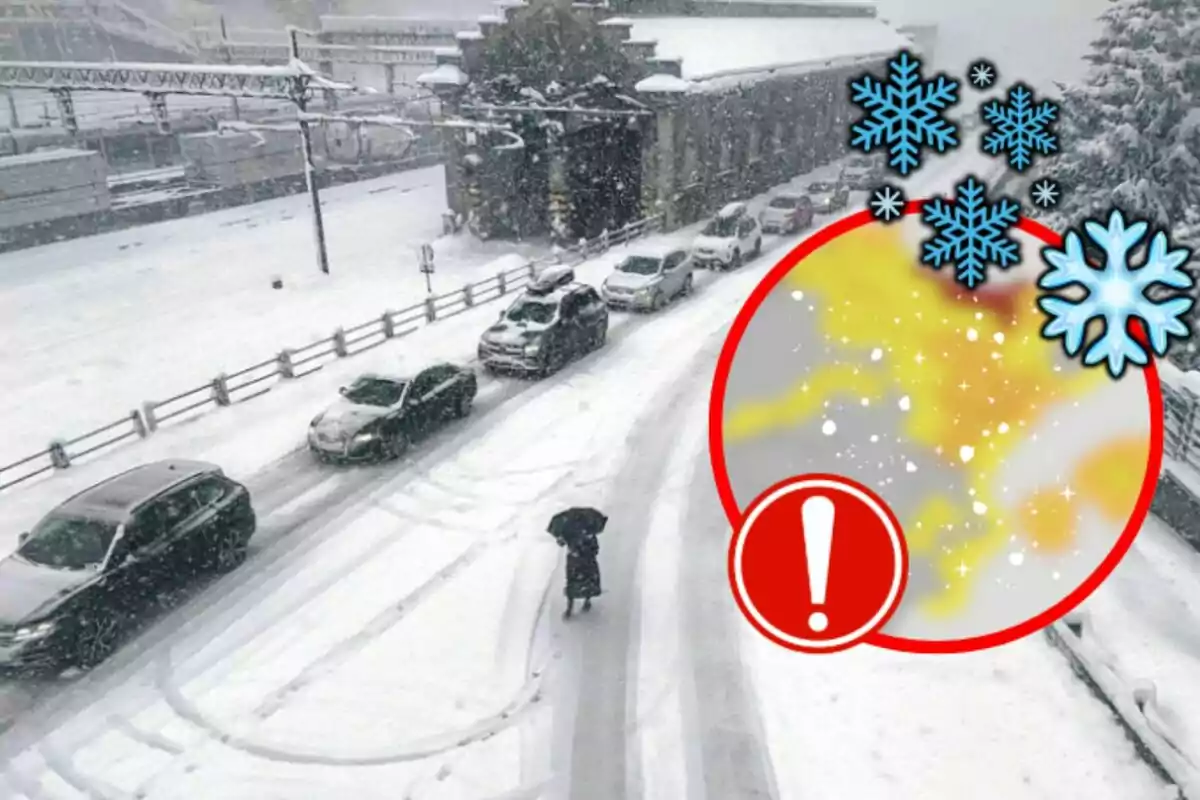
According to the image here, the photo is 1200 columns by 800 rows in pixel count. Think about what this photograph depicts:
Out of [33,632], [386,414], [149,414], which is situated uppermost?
[386,414]

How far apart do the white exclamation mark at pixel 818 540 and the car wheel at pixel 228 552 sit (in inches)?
410

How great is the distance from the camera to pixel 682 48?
36.9 metres

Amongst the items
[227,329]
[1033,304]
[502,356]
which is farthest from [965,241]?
[227,329]

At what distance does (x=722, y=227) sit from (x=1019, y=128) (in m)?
26.0

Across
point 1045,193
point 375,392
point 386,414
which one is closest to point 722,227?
point 375,392

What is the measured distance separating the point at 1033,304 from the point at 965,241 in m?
0.39

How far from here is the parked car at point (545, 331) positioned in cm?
1972

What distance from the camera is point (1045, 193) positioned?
4277 millimetres

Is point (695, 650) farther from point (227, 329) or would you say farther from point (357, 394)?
point (227, 329)

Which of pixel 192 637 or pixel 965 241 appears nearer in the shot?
pixel 965 241

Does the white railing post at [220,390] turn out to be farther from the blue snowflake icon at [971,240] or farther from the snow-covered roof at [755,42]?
the snow-covered roof at [755,42]

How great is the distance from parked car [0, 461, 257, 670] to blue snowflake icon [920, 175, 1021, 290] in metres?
10.5

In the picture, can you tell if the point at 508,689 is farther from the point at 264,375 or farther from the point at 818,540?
the point at 264,375

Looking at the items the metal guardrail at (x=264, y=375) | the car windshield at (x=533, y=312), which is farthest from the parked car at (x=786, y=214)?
Result: the car windshield at (x=533, y=312)
